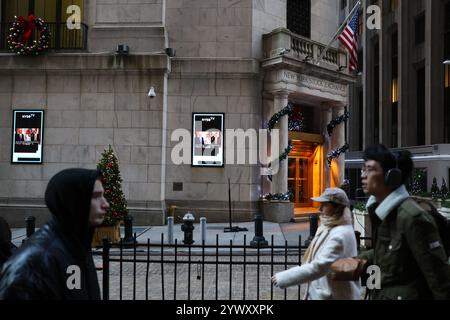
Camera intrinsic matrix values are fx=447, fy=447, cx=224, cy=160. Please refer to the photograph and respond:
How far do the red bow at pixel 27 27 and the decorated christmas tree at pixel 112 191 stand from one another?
758 cm

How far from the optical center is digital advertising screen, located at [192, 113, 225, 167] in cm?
1817

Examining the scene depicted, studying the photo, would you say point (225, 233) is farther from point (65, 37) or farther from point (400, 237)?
point (400, 237)

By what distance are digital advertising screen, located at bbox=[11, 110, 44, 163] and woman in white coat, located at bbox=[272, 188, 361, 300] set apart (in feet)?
53.0

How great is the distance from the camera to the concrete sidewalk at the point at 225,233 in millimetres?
13537

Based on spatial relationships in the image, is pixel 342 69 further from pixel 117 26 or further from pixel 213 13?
pixel 117 26

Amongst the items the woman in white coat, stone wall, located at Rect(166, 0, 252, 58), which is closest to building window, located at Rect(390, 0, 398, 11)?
stone wall, located at Rect(166, 0, 252, 58)

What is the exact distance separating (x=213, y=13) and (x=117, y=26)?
13.0ft

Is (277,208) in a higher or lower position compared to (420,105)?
lower

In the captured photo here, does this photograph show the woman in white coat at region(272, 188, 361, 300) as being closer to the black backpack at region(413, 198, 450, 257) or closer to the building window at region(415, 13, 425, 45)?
the black backpack at region(413, 198, 450, 257)

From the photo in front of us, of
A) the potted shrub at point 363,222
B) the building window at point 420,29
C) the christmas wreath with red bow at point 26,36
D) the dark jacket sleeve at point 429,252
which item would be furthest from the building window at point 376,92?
the dark jacket sleeve at point 429,252

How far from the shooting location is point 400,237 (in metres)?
3.11

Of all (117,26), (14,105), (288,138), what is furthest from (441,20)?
(14,105)

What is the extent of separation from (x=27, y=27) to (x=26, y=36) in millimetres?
374

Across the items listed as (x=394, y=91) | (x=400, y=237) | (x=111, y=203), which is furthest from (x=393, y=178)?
(x=394, y=91)
